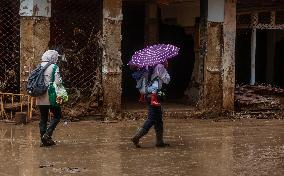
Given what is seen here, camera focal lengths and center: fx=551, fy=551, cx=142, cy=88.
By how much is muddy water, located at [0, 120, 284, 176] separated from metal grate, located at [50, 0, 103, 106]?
1125mm

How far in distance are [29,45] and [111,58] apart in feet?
5.96

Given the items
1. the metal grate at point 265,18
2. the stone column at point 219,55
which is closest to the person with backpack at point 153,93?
the stone column at point 219,55

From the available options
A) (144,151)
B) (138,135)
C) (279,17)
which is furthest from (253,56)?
(144,151)

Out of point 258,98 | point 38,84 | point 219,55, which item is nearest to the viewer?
point 38,84

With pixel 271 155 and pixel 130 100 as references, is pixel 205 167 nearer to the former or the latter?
pixel 271 155

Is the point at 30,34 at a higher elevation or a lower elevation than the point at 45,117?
higher

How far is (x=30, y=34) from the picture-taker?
11.8 metres

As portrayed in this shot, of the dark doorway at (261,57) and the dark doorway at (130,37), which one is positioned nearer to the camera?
the dark doorway at (261,57)

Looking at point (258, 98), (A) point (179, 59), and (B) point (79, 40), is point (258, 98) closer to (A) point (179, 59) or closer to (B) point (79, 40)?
(A) point (179, 59)

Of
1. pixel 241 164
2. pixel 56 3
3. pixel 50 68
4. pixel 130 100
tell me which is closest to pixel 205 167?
pixel 241 164

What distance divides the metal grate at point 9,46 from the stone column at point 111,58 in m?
1.93

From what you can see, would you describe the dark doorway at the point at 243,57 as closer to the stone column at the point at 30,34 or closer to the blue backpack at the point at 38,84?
the stone column at the point at 30,34

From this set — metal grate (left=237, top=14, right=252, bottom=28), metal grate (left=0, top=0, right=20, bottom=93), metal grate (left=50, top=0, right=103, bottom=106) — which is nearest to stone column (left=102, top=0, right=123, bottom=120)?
metal grate (left=50, top=0, right=103, bottom=106)

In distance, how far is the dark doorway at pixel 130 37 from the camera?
1611 cm
